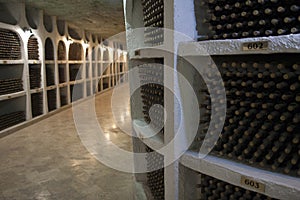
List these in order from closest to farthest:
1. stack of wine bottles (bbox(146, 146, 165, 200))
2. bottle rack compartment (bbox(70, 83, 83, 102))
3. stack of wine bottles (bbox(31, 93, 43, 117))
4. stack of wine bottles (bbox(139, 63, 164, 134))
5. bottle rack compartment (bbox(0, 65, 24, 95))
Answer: stack of wine bottles (bbox(139, 63, 164, 134)), stack of wine bottles (bbox(146, 146, 165, 200)), bottle rack compartment (bbox(0, 65, 24, 95)), stack of wine bottles (bbox(31, 93, 43, 117)), bottle rack compartment (bbox(70, 83, 83, 102))

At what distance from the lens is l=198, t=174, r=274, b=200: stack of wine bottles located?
138 centimetres

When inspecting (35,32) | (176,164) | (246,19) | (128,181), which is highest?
(35,32)

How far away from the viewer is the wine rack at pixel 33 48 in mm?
5557

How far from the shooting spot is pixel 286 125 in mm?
1201

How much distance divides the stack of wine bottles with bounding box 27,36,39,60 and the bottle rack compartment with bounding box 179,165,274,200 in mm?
4979

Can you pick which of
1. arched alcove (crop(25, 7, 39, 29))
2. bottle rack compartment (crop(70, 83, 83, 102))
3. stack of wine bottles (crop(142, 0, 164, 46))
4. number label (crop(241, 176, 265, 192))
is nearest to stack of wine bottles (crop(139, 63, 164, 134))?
stack of wine bottles (crop(142, 0, 164, 46))

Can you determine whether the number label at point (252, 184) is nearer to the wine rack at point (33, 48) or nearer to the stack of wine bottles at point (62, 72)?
the wine rack at point (33, 48)

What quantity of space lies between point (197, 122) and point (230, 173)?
0.39m

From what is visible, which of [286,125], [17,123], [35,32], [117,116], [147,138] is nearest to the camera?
[286,125]

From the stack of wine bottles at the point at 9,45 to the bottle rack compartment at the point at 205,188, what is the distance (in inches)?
166

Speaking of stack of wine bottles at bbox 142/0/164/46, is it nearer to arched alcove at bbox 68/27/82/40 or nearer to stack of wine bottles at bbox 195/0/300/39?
stack of wine bottles at bbox 195/0/300/39

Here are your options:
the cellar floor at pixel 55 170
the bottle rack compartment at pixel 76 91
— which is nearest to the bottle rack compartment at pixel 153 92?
the cellar floor at pixel 55 170

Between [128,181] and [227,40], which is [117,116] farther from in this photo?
[227,40]

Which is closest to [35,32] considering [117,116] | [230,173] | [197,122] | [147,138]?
[117,116]
